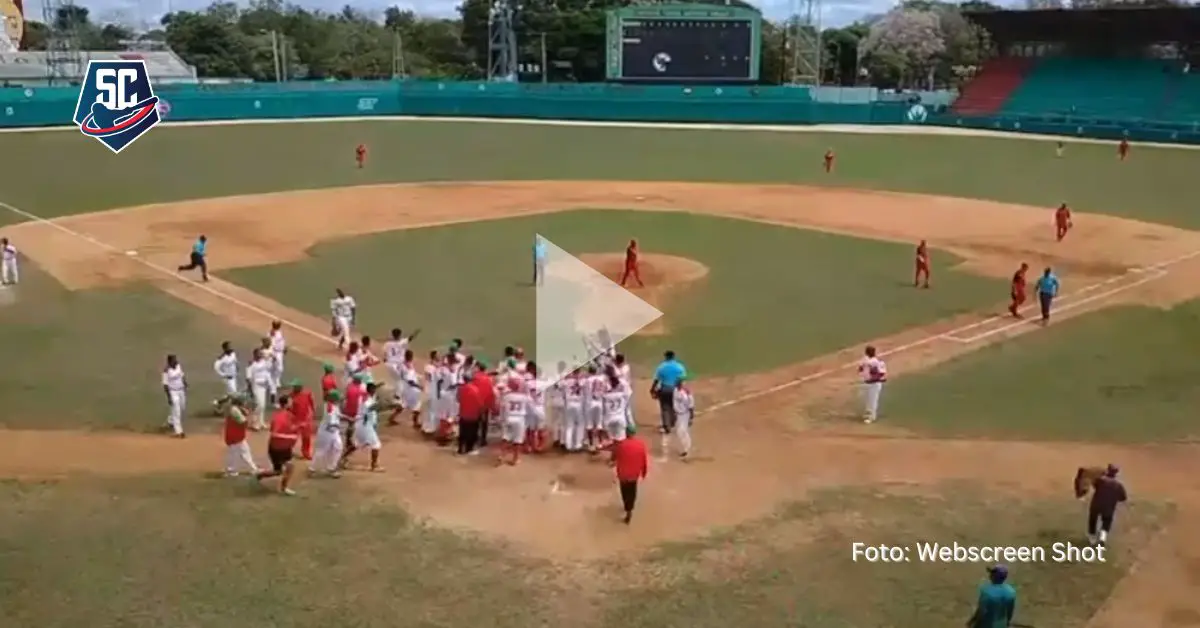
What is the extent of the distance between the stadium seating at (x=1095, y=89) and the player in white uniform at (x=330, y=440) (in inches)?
2725

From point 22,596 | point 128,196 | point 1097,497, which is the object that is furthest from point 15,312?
point 1097,497

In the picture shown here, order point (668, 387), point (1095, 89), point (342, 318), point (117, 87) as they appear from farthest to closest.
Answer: point (1095, 89), point (117, 87), point (342, 318), point (668, 387)

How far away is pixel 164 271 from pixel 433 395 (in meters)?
15.1

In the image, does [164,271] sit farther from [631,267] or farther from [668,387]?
[668,387]

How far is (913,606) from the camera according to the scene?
1223cm

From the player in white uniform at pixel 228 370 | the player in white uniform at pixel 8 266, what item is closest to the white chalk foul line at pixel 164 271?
the player in white uniform at pixel 8 266

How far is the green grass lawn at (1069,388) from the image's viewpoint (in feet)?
60.6

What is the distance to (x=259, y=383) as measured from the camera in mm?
18312

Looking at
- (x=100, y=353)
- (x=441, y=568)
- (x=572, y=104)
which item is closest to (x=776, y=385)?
(x=441, y=568)

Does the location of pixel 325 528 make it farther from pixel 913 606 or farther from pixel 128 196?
pixel 128 196

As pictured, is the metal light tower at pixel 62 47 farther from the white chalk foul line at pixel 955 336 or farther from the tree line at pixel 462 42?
the white chalk foul line at pixel 955 336

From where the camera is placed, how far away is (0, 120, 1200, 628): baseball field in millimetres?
12492

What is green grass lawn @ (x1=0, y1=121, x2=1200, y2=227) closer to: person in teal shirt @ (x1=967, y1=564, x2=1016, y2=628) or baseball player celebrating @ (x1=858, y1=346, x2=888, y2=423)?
baseball player celebrating @ (x1=858, y1=346, x2=888, y2=423)

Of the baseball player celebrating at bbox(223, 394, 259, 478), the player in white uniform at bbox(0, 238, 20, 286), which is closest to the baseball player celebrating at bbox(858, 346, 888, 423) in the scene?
the baseball player celebrating at bbox(223, 394, 259, 478)
